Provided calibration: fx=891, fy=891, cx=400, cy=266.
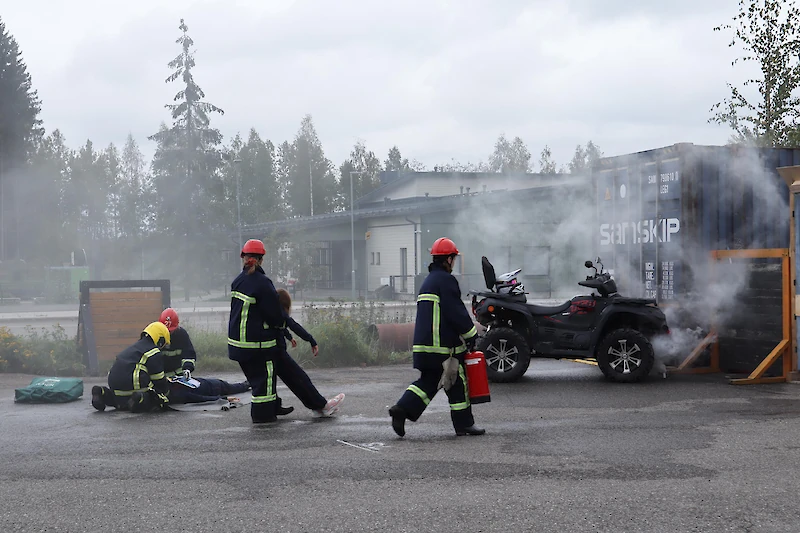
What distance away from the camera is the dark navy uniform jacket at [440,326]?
8.16 metres

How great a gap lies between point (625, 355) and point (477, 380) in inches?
162

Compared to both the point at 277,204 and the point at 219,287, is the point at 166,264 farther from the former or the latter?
the point at 277,204

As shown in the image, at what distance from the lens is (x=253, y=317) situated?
9023mm

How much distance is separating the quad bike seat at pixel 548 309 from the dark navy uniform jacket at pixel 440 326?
13.5ft

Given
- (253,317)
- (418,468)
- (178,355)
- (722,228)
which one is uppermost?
(722,228)

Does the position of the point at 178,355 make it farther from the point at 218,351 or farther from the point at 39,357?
the point at 39,357

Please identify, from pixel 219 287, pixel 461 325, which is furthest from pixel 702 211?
pixel 219 287

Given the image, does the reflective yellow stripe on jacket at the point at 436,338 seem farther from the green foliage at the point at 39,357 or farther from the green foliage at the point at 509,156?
the green foliage at the point at 509,156

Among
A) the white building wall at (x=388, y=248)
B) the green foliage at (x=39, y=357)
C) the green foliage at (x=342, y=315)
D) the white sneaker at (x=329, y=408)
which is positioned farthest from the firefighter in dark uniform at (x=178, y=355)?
the white building wall at (x=388, y=248)

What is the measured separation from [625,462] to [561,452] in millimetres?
602

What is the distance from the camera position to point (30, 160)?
180 ft

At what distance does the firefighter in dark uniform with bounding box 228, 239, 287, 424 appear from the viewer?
898cm

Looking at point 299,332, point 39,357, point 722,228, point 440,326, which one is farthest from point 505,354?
point 39,357

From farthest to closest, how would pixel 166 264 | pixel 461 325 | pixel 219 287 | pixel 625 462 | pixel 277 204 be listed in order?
1. pixel 277 204
2. pixel 219 287
3. pixel 166 264
4. pixel 461 325
5. pixel 625 462
